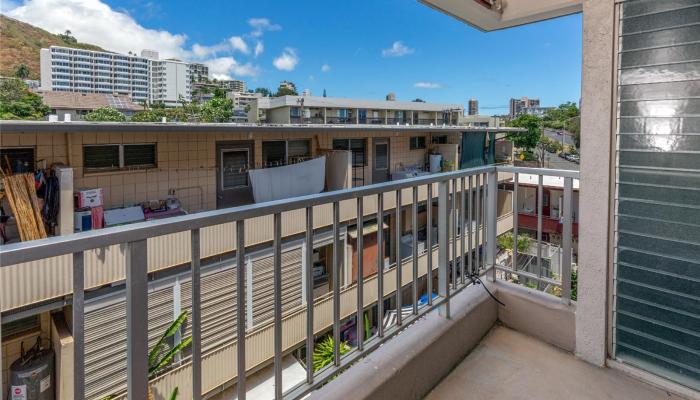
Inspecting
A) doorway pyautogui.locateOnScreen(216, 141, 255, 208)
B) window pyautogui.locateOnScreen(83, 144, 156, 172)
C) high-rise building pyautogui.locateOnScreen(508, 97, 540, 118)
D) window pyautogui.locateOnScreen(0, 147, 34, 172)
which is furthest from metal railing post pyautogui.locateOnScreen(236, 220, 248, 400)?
high-rise building pyautogui.locateOnScreen(508, 97, 540, 118)

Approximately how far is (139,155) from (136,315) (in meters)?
6.60

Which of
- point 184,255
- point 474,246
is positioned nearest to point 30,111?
point 184,255

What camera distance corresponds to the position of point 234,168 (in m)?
7.82

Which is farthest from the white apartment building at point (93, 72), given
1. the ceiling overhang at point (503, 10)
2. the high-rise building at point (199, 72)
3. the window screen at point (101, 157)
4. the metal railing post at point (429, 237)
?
the metal railing post at point (429, 237)

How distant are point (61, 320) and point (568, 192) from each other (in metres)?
5.18

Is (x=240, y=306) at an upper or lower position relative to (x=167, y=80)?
lower

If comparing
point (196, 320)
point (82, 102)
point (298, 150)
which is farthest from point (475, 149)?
point (82, 102)

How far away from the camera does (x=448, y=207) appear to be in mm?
1854

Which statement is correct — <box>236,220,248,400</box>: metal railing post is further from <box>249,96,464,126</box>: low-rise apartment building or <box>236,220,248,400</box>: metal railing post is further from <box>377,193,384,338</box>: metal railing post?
<box>249,96,464,126</box>: low-rise apartment building

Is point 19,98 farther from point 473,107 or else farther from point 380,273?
point 473,107

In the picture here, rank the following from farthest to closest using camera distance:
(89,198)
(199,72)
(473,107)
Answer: (199,72), (473,107), (89,198)

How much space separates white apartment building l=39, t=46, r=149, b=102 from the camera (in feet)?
133

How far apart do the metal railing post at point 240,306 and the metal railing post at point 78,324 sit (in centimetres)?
33

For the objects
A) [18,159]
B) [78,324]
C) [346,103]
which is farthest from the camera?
[346,103]
